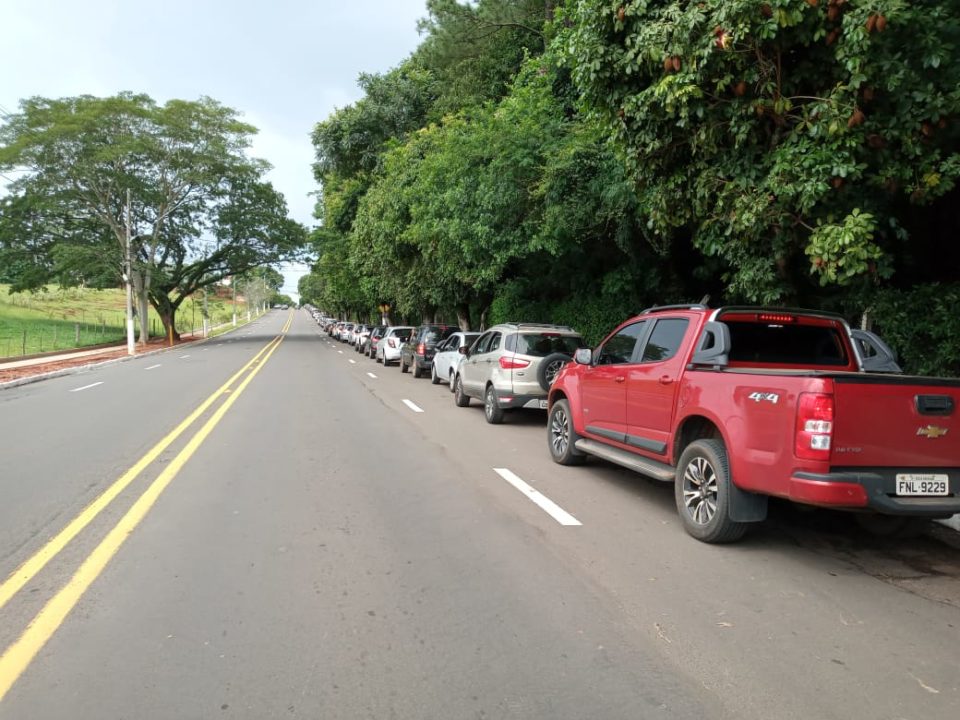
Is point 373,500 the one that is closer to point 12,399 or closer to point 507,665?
point 507,665

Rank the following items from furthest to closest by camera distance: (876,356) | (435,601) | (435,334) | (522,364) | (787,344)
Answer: (435,334)
(522,364)
(876,356)
(787,344)
(435,601)

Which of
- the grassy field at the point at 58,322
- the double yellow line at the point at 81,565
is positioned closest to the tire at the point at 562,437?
the double yellow line at the point at 81,565

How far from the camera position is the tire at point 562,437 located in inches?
328

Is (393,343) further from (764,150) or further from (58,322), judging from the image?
(58,322)

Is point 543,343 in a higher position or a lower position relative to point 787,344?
lower

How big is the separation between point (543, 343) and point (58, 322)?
168 ft

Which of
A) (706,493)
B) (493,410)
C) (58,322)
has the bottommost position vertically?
(493,410)

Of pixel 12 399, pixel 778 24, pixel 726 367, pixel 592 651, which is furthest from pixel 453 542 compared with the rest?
pixel 12 399

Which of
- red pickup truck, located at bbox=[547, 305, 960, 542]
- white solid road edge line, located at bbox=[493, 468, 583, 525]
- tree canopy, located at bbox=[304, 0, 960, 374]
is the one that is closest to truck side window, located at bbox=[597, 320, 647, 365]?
red pickup truck, located at bbox=[547, 305, 960, 542]

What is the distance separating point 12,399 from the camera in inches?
633

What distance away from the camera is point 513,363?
11.8m

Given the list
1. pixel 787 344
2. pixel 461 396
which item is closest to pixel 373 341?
pixel 461 396

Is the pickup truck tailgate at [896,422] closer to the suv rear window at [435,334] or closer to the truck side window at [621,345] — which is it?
the truck side window at [621,345]

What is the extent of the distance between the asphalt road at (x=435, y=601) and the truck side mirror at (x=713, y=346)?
144 cm
